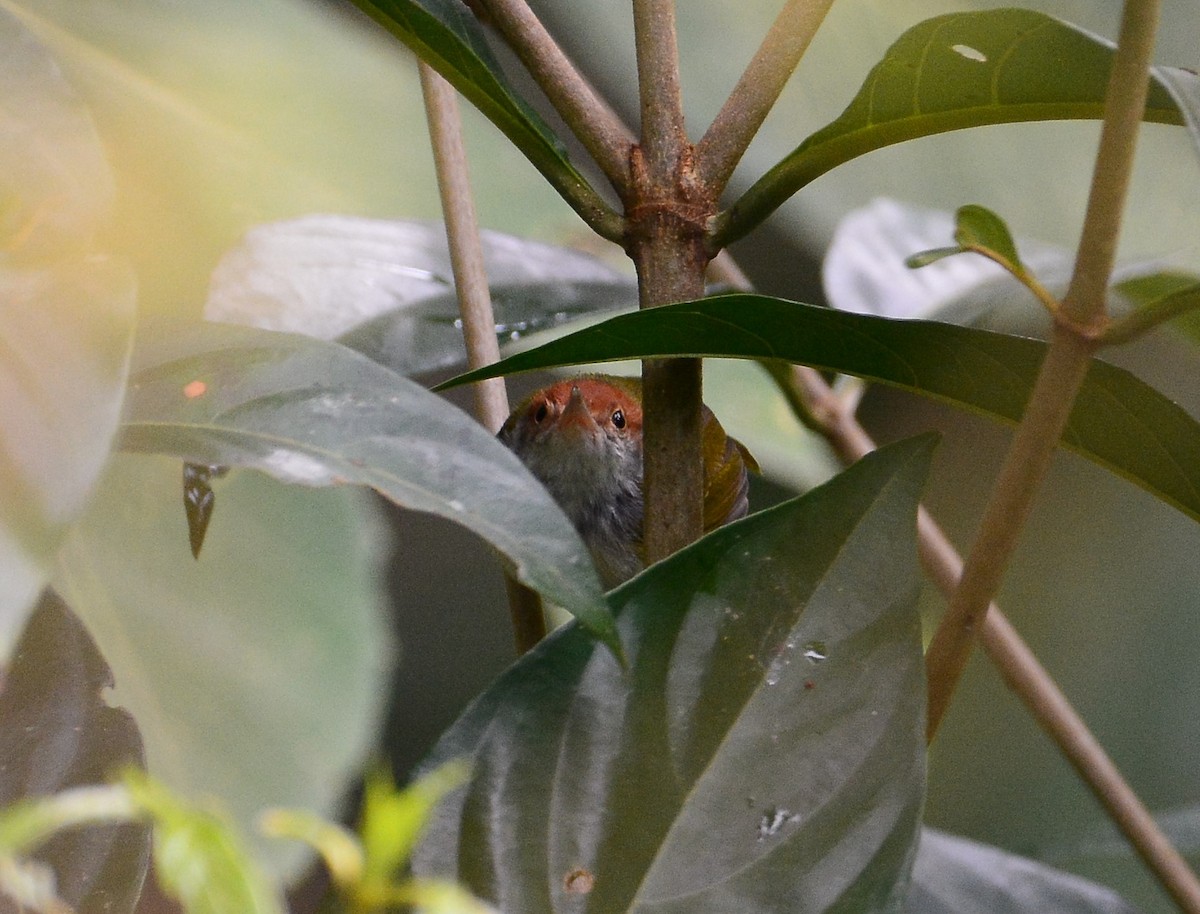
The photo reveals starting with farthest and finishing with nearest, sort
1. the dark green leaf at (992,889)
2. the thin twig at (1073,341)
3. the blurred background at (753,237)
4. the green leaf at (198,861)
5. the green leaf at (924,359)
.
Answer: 1. the blurred background at (753,237)
2. the dark green leaf at (992,889)
3. the green leaf at (924,359)
4. the thin twig at (1073,341)
5. the green leaf at (198,861)

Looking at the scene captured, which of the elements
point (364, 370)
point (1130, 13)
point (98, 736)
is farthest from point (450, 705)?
point (1130, 13)

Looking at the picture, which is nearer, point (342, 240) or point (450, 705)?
point (342, 240)

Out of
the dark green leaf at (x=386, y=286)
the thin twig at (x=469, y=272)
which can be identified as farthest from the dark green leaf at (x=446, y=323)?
the thin twig at (x=469, y=272)

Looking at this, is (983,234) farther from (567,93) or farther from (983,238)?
(567,93)

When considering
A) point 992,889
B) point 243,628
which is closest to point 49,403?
point 992,889

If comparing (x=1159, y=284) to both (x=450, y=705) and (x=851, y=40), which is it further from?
(x=450, y=705)

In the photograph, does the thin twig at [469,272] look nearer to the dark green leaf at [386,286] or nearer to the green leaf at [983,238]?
the dark green leaf at [386,286]
